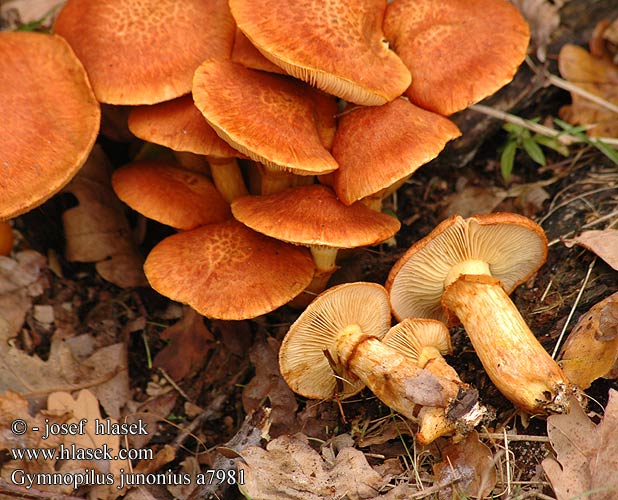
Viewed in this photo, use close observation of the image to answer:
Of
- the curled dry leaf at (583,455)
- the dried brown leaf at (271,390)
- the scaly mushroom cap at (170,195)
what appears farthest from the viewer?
the scaly mushroom cap at (170,195)

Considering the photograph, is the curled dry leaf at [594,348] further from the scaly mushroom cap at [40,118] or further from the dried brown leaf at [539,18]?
the scaly mushroom cap at [40,118]

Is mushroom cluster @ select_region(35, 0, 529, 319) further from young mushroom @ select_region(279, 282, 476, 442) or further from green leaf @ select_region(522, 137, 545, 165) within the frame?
green leaf @ select_region(522, 137, 545, 165)

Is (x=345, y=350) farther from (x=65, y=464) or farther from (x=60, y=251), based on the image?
(x=60, y=251)

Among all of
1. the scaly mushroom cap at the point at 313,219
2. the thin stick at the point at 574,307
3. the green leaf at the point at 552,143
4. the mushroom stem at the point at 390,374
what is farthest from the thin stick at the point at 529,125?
the mushroom stem at the point at 390,374

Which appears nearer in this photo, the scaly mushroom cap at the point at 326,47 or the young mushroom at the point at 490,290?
the young mushroom at the point at 490,290

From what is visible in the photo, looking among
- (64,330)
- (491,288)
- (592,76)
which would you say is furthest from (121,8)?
(592,76)

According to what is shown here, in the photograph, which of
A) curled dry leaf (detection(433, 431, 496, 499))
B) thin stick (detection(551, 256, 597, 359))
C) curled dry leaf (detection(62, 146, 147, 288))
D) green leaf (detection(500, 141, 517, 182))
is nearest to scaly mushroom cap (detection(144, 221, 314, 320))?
curled dry leaf (detection(62, 146, 147, 288))
